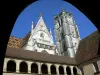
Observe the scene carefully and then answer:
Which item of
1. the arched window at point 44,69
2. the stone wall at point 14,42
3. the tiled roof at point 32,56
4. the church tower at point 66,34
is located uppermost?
the church tower at point 66,34

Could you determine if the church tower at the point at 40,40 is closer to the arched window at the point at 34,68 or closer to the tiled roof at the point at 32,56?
the tiled roof at the point at 32,56

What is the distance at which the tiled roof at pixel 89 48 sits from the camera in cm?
2206

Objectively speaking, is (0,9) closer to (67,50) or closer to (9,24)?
(9,24)

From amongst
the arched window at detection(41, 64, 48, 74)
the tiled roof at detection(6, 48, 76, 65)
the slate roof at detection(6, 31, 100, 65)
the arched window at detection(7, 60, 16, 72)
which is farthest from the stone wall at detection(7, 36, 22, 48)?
the arched window at detection(7, 60, 16, 72)

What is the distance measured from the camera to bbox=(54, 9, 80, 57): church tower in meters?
50.4

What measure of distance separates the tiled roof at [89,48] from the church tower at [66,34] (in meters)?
22.1

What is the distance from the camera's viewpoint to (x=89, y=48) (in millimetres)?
24000

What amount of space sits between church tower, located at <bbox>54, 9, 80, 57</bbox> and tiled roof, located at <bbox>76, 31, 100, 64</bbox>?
2212cm

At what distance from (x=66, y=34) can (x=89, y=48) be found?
96.1 ft

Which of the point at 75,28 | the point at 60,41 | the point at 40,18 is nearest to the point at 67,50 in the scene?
the point at 60,41

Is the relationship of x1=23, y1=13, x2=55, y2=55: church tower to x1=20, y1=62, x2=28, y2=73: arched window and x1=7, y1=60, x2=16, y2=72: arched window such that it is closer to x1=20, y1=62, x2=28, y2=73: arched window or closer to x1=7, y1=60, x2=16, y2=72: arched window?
x1=20, y1=62, x2=28, y2=73: arched window

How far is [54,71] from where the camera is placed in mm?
23219

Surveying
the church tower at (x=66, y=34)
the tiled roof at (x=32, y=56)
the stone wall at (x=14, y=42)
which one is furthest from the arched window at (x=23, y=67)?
the church tower at (x=66, y=34)

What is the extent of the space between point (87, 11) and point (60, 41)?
53126 mm
